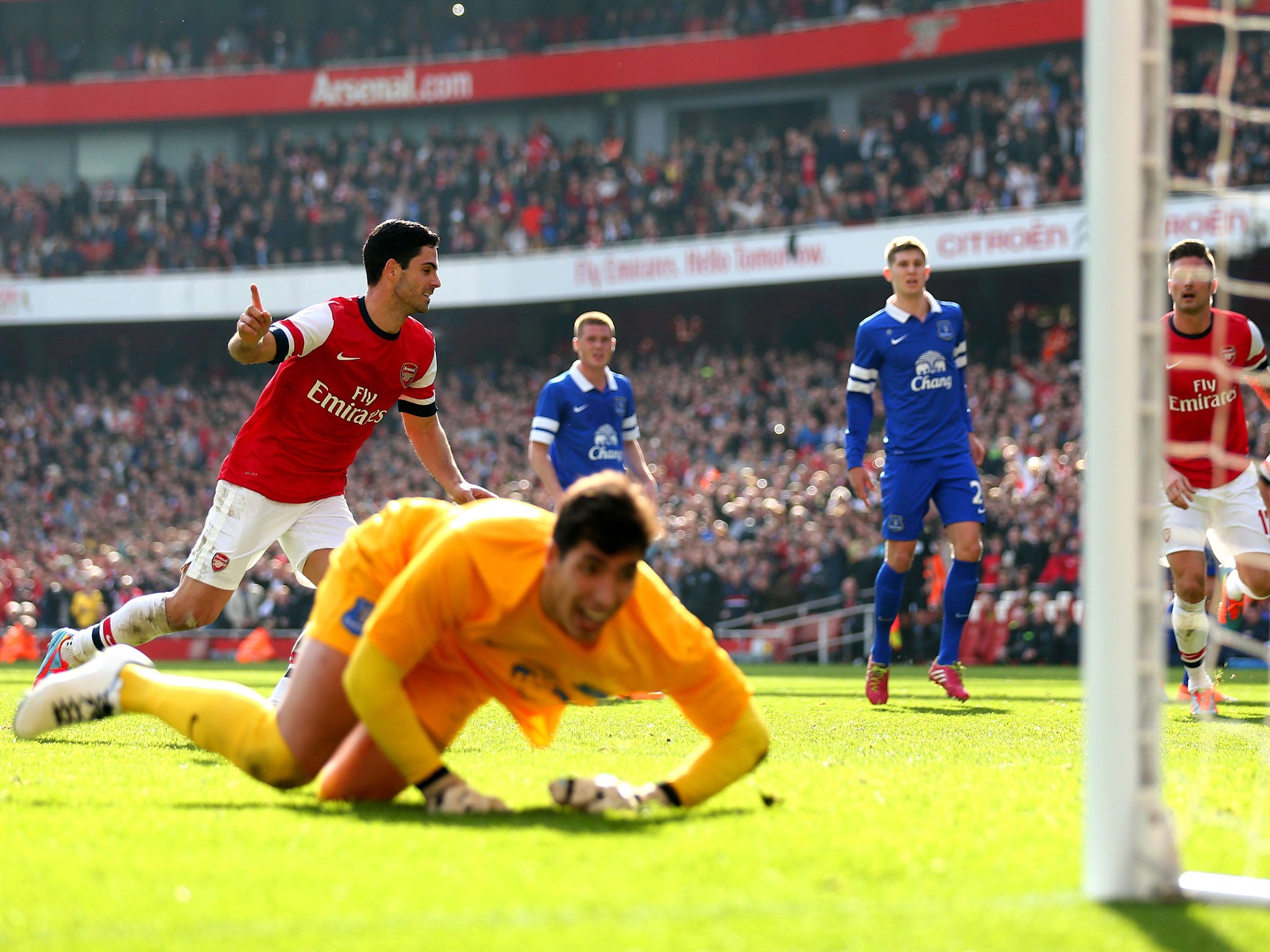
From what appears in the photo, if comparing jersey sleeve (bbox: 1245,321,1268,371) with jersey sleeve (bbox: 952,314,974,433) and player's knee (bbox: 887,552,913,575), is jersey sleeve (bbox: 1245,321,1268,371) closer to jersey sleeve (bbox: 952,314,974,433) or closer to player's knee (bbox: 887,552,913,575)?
jersey sleeve (bbox: 952,314,974,433)

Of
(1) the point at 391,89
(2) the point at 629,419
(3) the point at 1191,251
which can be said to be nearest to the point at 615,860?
(3) the point at 1191,251

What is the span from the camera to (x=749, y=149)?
1190 inches

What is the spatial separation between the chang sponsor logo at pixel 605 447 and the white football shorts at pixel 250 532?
3532 millimetres

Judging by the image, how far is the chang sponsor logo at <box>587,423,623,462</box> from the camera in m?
10.6

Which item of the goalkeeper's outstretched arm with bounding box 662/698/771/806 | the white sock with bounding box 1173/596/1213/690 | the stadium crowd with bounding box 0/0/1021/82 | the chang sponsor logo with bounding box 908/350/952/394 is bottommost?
the white sock with bounding box 1173/596/1213/690

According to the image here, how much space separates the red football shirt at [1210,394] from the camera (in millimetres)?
7777

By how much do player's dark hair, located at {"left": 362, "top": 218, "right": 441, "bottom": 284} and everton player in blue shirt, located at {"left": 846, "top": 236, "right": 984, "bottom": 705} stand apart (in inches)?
127

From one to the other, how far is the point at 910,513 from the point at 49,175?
32952 millimetres

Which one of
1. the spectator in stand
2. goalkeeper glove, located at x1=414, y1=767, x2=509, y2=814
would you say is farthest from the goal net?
the spectator in stand

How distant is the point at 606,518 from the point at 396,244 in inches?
153

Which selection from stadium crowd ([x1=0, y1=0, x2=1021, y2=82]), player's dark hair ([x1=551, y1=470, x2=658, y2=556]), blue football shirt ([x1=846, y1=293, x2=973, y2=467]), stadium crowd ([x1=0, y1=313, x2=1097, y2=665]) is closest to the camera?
player's dark hair ([x1=551, y1=470, x2=658, y2=556])

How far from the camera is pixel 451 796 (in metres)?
3.89

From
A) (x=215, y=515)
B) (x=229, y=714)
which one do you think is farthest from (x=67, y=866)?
(x=215, y=515)

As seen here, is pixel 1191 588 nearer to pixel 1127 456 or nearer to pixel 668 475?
pixel 1127 456
